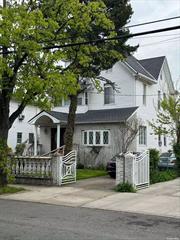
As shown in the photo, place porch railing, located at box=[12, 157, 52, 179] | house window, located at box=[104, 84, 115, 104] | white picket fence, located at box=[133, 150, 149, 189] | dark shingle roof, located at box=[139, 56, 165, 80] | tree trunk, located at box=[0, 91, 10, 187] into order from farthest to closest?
dark shingle roof, located at box=[139, 56, 165, 80], house window, located at box=[104, 84, 115, 104], porch railing, located at box=[12, 157, 52, 179], white picket fence, located at box=[133, 150, 149, 189], tree trunk, located at box=[0, 91, 10, 187]

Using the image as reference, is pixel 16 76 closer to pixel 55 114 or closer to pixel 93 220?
pixel 93 220

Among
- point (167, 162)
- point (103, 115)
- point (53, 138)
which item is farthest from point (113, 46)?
point (53, 138)

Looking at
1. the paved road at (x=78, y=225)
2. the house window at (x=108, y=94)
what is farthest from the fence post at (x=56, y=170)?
the house window at (x=108, y=94)

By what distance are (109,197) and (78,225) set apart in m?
5.32

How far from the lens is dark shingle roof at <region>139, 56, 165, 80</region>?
33.1m

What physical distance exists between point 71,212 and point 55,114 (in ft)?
58.0

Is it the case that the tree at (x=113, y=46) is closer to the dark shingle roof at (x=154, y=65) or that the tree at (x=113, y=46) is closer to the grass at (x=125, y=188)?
the grass at (x=125, y=188)

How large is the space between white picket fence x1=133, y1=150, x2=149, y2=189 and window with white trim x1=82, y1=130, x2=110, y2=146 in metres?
10.0

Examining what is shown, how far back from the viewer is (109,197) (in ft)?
47.2

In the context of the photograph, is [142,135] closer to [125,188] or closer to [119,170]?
[119,170]

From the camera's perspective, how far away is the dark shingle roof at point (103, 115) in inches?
1059

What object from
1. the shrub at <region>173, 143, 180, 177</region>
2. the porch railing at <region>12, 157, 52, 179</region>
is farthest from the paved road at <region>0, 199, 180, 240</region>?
the shrub at <region>173, 143, 180, 177</region>

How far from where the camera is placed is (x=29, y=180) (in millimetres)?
18516

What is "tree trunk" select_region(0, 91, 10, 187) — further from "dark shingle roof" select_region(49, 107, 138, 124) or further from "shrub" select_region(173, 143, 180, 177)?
"dark shingle roof" select_region(49, 107, 138, 124)
